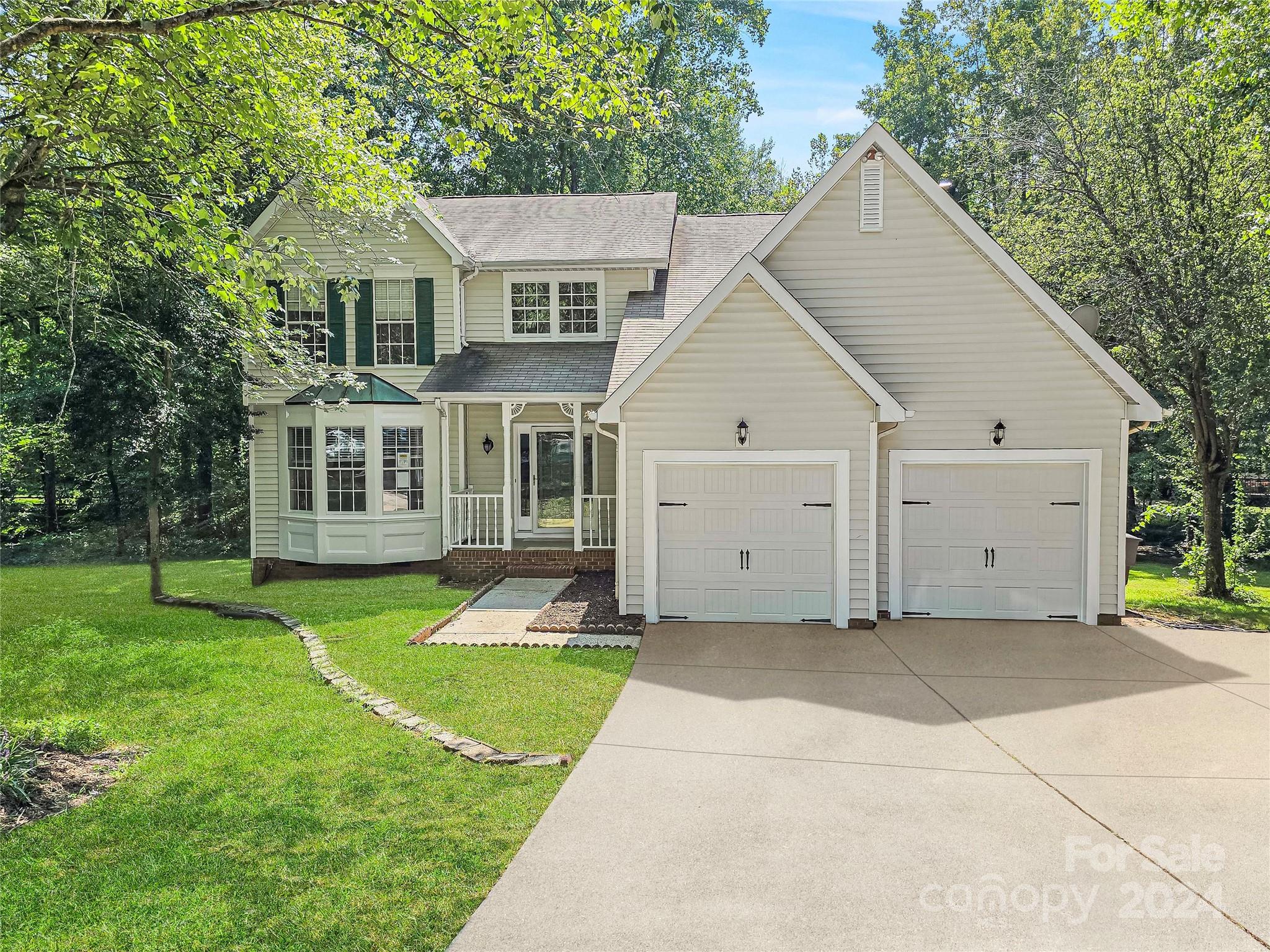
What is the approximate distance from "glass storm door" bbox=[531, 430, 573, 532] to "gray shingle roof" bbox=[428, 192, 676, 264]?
3529 millimetres

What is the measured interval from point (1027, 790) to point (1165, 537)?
23.9 meters

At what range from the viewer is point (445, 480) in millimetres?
14297

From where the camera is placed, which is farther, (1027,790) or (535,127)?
(535,127)

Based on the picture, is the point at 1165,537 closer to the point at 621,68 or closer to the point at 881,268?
the point at 881,268

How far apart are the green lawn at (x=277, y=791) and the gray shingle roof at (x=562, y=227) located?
8143 mm

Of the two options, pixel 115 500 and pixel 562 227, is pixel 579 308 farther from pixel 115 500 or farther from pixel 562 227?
pixel 115 500

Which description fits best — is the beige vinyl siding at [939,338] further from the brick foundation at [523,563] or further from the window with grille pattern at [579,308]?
the brick foundation at [523,563]

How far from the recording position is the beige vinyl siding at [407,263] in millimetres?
14523

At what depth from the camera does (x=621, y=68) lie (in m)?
7.57

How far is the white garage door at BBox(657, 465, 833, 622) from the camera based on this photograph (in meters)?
9.95

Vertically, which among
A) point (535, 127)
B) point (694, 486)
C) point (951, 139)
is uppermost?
point (951, 139)

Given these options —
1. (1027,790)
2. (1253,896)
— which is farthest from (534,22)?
(1253,896)

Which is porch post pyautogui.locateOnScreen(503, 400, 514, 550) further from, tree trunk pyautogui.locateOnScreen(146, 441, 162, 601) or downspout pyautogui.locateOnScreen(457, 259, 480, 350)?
tree trunk pyautogui.locateOnScreen(146, 441, 162, 601)

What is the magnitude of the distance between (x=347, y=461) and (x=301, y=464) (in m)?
1.06
